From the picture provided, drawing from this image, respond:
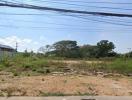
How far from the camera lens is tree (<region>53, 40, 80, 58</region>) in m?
97.3

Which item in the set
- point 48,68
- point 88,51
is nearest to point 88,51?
point 88,51

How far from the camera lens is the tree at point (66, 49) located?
97312 millimetres

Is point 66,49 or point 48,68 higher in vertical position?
point 66,49

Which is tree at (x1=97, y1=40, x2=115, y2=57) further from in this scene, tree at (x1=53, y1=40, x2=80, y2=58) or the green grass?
the green grass

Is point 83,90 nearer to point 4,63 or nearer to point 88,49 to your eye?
point 4,63

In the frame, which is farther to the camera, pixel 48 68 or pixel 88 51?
pixel 88 51

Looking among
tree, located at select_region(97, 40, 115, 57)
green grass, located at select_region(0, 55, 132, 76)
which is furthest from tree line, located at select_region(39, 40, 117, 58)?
green grass, located at select_region(0, 55, 132, 76)

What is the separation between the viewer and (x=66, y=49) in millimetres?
104625

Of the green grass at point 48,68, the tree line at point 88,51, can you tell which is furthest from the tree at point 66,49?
the green grass at point 48,68

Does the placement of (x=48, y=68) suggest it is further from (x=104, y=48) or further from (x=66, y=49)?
(x=66, y=49)

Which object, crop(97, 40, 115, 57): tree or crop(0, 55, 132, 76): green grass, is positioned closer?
crop(0, 55, 132, 76): green grass

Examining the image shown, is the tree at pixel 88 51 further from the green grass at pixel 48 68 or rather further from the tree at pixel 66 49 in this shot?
the green grass at pixel 48 68

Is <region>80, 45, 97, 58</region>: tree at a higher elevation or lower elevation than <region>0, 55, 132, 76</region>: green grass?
higher

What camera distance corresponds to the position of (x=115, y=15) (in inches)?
543
